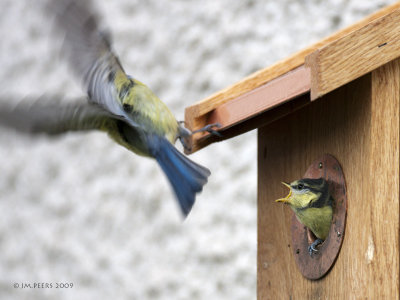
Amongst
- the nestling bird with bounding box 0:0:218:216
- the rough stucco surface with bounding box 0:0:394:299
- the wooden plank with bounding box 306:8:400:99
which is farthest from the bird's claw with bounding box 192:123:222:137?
the rough stucco surface with bounding box 0:0:394:299

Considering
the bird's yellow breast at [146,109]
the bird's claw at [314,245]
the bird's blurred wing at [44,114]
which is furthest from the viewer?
the bird's yellow breast at [146,109]

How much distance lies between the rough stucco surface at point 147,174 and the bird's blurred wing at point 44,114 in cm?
123

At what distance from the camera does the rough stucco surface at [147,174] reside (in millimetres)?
2590

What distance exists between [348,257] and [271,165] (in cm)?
35

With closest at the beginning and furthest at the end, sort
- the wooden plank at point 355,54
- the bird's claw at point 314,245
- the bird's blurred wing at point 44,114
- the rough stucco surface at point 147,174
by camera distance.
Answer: the wooden plank at point 355,54 < the bird's blurred wing at point 44,114 < the bird's claw at point 314,245 < the rough stucco surface at point 147,174

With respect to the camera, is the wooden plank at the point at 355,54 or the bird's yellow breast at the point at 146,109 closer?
the wooden plank at the point at 355,54

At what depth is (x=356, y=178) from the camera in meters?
1.19

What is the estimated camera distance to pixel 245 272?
8.34ft

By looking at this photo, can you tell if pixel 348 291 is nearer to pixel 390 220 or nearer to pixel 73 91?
pixel 390 220

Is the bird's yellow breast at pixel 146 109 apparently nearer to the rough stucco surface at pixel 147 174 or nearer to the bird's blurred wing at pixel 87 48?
the bird's blurred wing at pixel 87 48

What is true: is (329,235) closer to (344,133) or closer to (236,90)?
(344,133)

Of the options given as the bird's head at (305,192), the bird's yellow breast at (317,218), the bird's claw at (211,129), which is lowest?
the bird's yellow breast at (317,218)

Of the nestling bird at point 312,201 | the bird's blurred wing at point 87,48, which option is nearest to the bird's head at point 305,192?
the nestling bird at point 312,201

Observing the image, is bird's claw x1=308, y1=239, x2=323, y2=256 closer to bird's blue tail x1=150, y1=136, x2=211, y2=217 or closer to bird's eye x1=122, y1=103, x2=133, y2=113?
bird's blue tail x1=150, y1=136, x2=211, y2=217
